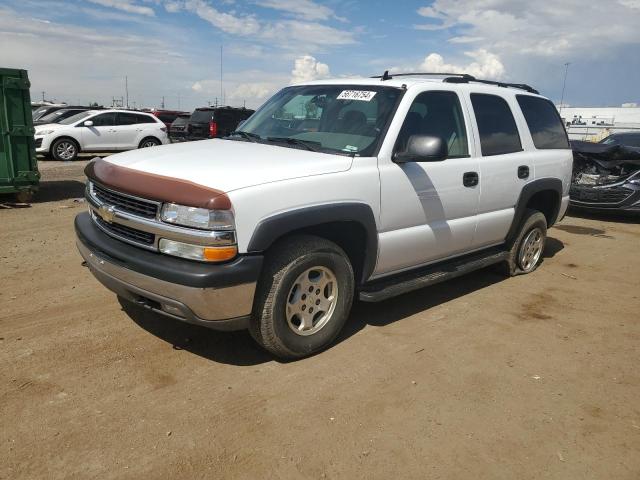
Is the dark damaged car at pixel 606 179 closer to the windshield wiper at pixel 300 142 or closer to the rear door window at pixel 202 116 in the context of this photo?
the windshield wiper at pixel 300 142

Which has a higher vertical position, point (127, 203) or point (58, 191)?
point (127, 203)

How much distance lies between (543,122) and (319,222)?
3449 mm

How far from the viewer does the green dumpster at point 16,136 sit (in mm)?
8055

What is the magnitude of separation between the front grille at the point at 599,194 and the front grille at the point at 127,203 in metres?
8.49

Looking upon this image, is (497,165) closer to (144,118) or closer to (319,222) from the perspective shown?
(319,222)

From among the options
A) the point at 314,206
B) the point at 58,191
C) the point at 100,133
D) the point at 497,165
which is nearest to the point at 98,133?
the point at 100,133

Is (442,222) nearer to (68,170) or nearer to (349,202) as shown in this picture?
(349,202)

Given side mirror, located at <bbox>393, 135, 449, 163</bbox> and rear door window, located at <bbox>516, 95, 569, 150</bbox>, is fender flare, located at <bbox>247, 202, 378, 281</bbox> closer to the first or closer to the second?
side mirror, located at <bbox>393, 135, 449, 163</bbox>

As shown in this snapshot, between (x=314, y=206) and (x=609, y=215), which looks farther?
(x=609, y=215)

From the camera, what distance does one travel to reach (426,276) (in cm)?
427

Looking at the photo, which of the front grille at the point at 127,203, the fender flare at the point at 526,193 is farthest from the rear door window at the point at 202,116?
the front grille at the point at 127,203

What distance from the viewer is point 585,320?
4.59 metres

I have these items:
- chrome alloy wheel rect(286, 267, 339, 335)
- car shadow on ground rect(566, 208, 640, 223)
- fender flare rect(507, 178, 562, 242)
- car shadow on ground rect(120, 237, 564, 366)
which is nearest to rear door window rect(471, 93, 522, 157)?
fender flare rect(507, 178, 562, 242)

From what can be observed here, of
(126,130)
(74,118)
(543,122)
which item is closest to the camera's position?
(543,122)
